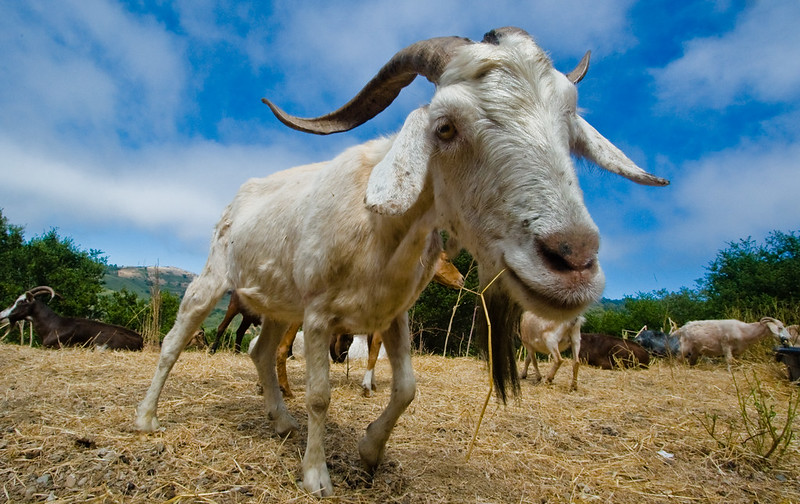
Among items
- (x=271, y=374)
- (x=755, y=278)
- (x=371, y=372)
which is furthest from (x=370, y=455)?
(x=755, y=278)

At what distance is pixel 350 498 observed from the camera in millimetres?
2221

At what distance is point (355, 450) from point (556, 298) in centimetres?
208

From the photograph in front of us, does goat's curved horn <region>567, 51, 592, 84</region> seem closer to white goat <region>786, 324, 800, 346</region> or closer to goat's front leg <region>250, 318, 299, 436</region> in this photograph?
goat's front leg <region>250, 318, 299, 436</region>

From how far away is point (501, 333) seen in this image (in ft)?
7.12

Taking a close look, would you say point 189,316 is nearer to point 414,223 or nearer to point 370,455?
point 370,455

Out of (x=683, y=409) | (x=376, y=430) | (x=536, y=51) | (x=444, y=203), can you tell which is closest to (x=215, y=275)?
(x=376, y=430)

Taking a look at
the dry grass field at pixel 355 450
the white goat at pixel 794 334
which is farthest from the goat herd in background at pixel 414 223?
the white goat at pixel 794 334

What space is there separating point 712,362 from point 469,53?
12390mm

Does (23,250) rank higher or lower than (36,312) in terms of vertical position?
higher

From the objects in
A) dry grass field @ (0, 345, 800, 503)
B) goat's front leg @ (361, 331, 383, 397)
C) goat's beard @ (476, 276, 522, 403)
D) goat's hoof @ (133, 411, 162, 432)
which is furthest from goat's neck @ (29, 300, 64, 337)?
goat's beard @ (476, 276, 522, 403)

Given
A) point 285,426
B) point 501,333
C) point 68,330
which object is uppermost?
point 501,333

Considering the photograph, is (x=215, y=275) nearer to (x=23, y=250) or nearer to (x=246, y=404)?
(x=246, y=404)

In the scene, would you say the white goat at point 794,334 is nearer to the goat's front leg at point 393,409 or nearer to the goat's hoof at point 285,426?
the goat's front leg at point 393,409

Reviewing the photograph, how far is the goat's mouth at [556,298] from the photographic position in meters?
1.40
